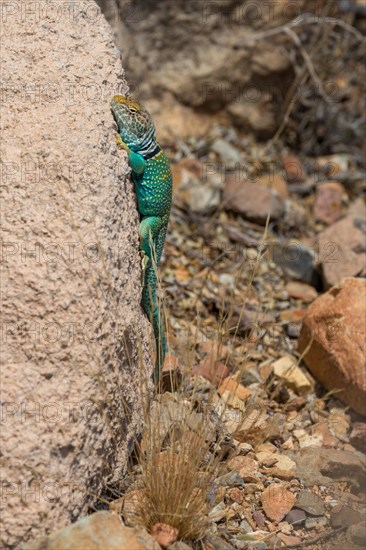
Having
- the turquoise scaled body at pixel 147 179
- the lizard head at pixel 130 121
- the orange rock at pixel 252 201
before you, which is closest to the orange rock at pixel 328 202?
the orange rock at pixel 252 201

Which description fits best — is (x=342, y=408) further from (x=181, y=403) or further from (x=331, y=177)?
(x=331, y=177)

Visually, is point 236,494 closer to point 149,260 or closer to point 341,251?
point 149,260

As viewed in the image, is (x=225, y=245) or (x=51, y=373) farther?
(x=225, y=245)

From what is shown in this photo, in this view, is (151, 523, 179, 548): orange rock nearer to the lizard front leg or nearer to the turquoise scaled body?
the turquoise scaled body

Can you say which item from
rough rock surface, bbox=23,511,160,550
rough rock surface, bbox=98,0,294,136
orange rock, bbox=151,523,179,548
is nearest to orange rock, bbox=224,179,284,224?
rough rock surface, bbox=98,0,294,136

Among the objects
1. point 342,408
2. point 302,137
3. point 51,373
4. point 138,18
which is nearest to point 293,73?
point 302,137

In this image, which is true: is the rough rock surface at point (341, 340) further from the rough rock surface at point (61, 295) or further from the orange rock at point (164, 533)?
the orange rock at point (164, 533)

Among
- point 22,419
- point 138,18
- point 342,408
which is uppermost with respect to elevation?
point 138,18
